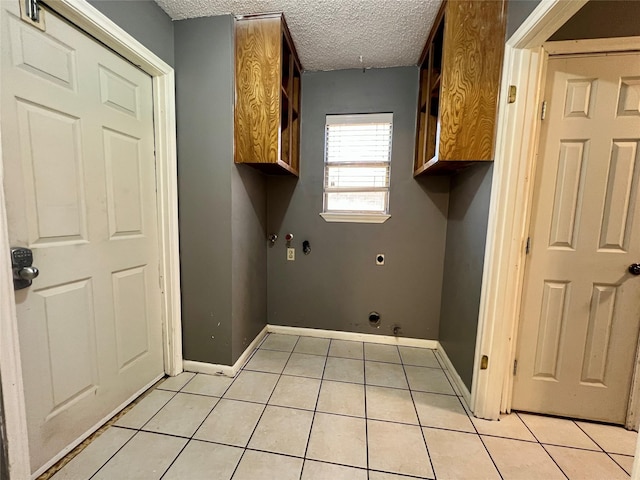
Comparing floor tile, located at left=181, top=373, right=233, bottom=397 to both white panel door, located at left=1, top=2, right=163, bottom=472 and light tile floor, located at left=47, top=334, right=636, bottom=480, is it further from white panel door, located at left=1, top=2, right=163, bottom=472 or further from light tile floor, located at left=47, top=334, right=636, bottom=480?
white panel door, located at left=1, top=2, right=163, bottom=472

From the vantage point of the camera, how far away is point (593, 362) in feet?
4.87

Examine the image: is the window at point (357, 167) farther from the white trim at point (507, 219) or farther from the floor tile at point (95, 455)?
the floor tile at point (95, 455)

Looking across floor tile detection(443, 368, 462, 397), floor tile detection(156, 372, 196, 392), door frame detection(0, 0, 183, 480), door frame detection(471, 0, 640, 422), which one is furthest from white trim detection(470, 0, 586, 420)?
door frame detection(0, 0, 183, 480)

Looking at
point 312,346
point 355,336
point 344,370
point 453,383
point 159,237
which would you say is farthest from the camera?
point 355,336

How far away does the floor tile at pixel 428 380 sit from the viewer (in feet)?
5.94

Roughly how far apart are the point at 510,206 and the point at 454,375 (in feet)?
4.24

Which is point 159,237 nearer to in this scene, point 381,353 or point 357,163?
point 357,163

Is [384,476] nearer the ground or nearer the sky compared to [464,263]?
nearer the ground

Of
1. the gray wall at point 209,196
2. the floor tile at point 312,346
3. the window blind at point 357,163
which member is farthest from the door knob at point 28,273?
the window blind at point 357,163

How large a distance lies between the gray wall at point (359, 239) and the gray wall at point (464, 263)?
0.60 ft

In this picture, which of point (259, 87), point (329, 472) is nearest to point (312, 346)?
point (329, 472)

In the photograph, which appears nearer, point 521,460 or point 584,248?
point 521,460

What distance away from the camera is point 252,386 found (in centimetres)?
178

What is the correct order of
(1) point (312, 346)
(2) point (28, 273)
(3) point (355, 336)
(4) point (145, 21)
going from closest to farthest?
(2) point (28, 273), (4) point (145, 21), (1) point (312, 346), (3) point (355, 336)
